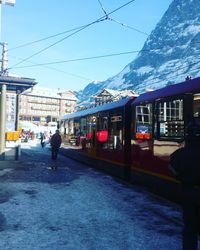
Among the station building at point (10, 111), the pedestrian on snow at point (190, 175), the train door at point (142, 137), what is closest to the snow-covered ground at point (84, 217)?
the train door at point (142, 137)

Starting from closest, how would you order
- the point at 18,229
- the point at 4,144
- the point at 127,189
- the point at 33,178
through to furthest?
the point at 18,229
the point at 127,189
the point at 33,178
the point at 4,144

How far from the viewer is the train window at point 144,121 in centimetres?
1015

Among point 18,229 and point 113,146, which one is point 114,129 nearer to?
point 113,146

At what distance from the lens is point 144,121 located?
10.5m

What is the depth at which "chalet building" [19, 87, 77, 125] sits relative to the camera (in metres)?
116

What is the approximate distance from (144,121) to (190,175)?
21.1 feet

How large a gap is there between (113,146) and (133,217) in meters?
5.97

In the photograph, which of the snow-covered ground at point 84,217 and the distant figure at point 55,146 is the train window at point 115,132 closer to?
the snow-covered ground at point 84,217

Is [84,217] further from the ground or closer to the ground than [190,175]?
closer to the ground

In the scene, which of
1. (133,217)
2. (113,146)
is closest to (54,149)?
(113,146)

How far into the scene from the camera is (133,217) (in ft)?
23.5

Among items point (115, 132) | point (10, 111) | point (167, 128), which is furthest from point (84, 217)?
point (10, 111)

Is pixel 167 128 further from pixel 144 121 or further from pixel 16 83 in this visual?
pixel 16 83

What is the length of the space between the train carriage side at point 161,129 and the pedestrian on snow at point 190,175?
346cm
